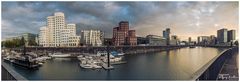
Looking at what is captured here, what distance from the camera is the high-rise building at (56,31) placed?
4742 mm

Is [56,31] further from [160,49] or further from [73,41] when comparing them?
[160,49]

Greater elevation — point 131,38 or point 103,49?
point 131,38

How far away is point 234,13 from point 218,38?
59 centimetres

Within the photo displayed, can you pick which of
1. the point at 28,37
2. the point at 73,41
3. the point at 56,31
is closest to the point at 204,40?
the point at 73,41

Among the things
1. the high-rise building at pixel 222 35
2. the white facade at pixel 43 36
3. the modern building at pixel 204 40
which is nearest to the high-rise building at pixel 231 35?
the high-rise building at pixel 222 35

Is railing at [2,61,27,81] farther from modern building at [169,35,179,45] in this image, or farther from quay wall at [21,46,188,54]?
modern building at [169,35,179,45]

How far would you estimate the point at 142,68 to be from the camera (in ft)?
20.0

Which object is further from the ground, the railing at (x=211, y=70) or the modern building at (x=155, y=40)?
the modern building at (x=155, y=40)

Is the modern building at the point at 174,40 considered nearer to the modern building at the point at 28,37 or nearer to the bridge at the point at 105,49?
the bridge at the point at 105,49

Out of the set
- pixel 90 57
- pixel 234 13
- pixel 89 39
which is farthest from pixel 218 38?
pixel 90 57

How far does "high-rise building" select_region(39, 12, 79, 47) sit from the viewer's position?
15.6ft

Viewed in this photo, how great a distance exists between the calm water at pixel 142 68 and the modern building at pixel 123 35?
47 cm

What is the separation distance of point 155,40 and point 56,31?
1.39 m

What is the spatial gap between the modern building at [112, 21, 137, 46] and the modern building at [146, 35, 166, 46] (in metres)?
0.20
